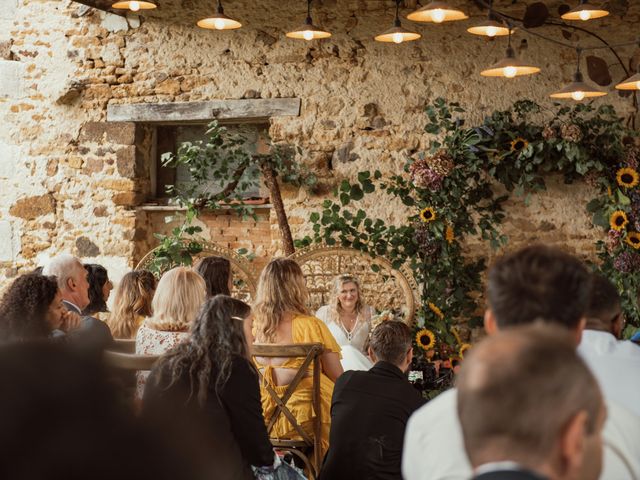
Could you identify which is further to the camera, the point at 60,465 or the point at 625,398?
the point at 625,398

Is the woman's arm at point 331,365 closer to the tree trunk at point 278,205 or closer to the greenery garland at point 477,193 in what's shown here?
the greenery garland at point 477,193

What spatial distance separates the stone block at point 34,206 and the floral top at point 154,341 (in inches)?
147

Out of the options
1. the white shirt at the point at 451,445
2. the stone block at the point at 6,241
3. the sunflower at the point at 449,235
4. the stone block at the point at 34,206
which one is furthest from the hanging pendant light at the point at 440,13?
the stone block at the point at 6,241

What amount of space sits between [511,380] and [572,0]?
5598mm

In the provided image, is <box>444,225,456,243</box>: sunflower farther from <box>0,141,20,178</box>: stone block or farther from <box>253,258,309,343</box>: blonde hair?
<box>0,141,20,178</box>: stone block

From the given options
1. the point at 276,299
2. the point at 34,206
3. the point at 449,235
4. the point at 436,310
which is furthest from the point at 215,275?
the point at 34,206

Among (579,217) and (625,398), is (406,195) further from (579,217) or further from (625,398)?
(625,398)

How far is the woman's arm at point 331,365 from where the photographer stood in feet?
13.9

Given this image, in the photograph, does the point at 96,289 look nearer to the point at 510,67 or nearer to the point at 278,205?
the point at 278,205

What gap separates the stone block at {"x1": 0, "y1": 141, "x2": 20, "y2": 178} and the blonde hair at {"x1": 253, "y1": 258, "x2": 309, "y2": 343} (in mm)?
3628

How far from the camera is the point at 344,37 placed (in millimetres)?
6773

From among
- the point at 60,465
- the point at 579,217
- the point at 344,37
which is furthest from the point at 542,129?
the point at 60,465

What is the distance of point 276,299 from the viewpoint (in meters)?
4.37

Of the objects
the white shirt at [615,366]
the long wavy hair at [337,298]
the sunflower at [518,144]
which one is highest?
the sunflower at [518,144]
